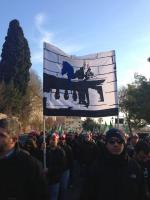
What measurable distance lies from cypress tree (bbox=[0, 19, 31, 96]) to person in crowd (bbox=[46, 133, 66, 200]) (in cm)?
5012

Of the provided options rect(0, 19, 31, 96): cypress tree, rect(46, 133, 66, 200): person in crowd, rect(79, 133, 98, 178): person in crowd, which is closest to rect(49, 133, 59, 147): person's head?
rect(46, 133, 66, 200): person in crowd

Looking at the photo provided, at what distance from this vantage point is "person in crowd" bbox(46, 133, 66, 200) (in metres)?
10.9

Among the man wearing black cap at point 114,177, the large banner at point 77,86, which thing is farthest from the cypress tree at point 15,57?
the man wearing black cap at point 114,177

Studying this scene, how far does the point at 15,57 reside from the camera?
61094mm

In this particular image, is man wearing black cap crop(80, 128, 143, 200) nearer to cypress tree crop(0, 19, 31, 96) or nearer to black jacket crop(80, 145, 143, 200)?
black jacket crop(80, 145, 143, 200)

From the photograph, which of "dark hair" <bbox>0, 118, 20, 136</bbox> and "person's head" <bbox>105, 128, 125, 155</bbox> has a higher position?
"dark hair" <bbox>0, 118, 20, 136</bbox>

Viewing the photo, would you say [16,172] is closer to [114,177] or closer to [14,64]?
[114,177]

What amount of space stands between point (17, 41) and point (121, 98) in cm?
A: 2923

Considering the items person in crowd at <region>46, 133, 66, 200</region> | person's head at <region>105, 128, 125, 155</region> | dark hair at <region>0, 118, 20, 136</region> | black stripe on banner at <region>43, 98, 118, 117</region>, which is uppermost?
black stripe on banner at <region>43, 98, 118, 117</region>

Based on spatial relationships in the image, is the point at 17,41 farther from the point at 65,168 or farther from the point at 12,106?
the point at 65,168

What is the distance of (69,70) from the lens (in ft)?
40.8

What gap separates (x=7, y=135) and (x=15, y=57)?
5744 cm

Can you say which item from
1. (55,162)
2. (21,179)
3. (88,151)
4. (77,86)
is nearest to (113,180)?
(21,179)

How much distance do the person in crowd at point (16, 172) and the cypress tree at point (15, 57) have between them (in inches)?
2240
